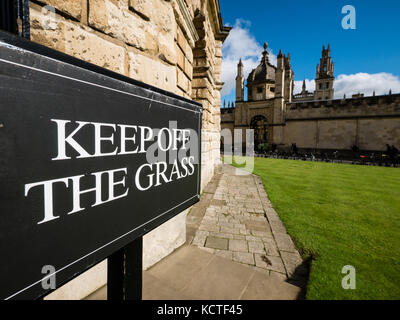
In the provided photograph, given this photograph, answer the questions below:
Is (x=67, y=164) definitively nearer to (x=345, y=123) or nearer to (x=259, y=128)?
(x=345, y=123)

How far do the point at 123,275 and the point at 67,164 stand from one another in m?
0.58

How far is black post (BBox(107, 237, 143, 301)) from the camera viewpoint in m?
0.90


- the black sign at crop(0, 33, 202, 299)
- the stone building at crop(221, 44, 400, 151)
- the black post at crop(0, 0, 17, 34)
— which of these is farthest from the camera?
the stone building at crop(221, 44, 400, 151)

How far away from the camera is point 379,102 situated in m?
18.8

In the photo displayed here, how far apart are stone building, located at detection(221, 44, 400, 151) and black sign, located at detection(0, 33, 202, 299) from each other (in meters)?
23.5

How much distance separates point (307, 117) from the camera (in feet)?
72.4

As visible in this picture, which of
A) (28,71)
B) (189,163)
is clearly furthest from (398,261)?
(28,71)

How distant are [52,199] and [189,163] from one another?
0.86 m

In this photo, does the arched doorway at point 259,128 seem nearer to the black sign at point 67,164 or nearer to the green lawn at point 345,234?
the green lawn at point 345,234

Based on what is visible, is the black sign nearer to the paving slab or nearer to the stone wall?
the paving slab

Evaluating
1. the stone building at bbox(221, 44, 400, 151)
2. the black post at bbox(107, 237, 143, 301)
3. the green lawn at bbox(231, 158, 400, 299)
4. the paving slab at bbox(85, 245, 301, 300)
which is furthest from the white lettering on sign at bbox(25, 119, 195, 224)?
the stone building at bbox(221, 44, 400, 151)

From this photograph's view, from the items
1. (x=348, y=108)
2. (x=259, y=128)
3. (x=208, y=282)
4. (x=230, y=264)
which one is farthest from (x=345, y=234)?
(x=259, y=128)

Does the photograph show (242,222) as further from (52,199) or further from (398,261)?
(52,199)

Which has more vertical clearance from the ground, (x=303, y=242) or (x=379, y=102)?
(x=379, y=102)
